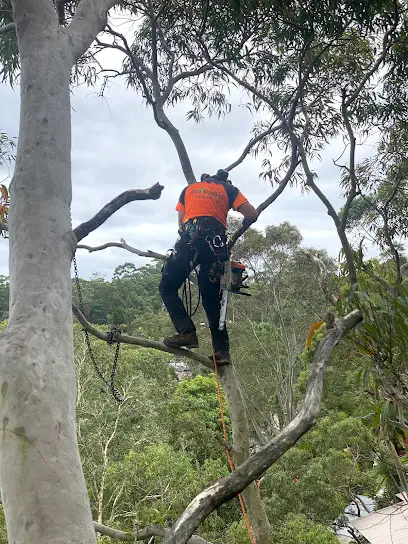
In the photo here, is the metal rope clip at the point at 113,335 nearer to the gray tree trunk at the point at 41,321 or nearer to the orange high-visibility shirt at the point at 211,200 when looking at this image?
the orange high-visibility shirt at the point at 211,200

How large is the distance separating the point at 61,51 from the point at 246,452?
8.94 feet

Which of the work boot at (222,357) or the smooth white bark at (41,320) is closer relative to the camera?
the smooth white bark at (41,320)

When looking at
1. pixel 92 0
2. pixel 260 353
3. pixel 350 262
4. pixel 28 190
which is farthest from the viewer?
pixel 260 353

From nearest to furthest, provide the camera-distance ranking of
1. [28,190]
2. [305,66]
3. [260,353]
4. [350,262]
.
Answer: [28,190] < [350,262] < [305,66] < [260,353]

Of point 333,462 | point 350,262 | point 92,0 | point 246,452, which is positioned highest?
point 92,0

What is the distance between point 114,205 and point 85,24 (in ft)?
2.48

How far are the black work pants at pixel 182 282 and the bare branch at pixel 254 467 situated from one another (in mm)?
1060

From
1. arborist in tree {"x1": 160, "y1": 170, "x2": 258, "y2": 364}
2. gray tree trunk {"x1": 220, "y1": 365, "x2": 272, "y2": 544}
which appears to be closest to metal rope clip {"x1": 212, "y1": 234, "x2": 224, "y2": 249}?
arborist in tree {"x1": 160, "y1": 170, "x2": 258, "y2": 364}

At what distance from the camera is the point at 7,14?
11.5ft

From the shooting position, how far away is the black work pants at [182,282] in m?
3.05

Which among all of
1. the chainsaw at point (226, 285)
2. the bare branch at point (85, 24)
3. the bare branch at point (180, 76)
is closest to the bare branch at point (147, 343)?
A: the chainsaw at point (226, 285)

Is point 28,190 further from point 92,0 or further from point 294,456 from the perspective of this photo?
point 294,456

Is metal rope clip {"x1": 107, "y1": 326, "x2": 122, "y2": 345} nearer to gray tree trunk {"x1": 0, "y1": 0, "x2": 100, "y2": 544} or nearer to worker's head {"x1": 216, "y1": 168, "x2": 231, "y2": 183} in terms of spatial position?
worker's head {"x1": 216, "y1": 168, "x2": 231, "y2": 183}

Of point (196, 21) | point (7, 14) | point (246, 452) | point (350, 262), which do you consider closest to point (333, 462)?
point (246, 452)
